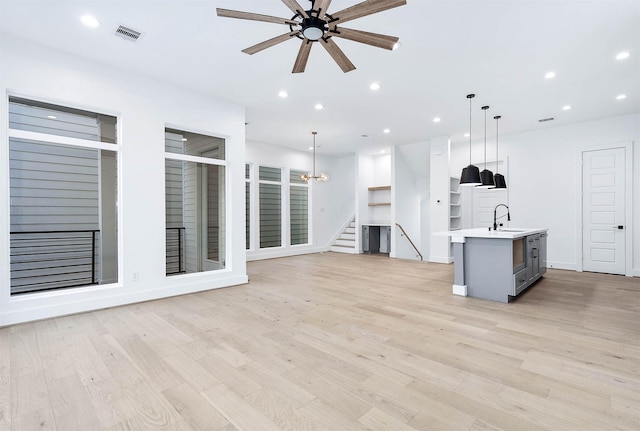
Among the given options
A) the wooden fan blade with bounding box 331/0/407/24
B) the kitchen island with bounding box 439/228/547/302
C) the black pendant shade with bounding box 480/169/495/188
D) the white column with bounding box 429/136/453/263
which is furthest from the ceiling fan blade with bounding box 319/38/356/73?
the white column with bounding box 429/136/453/263

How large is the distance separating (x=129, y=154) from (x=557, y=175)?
8195mm

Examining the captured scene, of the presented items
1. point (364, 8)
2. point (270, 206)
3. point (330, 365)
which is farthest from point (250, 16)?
point (270, 206)

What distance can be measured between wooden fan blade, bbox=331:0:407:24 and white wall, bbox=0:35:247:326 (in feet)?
10.9

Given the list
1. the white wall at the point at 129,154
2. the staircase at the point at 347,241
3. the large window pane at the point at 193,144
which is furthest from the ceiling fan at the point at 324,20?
the staircase at the point at 347,241

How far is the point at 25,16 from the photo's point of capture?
10.1 ft

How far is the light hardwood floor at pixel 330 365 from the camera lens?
1849mm

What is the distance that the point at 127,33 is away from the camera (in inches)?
131

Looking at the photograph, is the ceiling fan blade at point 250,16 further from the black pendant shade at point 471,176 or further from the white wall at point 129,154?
the black pendant shade at point 471,176

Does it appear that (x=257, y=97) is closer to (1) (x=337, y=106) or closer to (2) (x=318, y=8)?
(1) (x=337, y=106)

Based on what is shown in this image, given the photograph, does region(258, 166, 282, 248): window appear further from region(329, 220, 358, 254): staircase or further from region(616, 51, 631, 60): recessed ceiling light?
region(616, 51, 631, 60): recessed ceiling light

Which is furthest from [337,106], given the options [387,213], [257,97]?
[387,213]

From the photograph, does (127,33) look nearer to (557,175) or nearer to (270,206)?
(270,206)

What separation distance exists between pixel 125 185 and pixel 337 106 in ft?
11.8

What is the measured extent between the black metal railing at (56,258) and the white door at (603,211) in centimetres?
903
